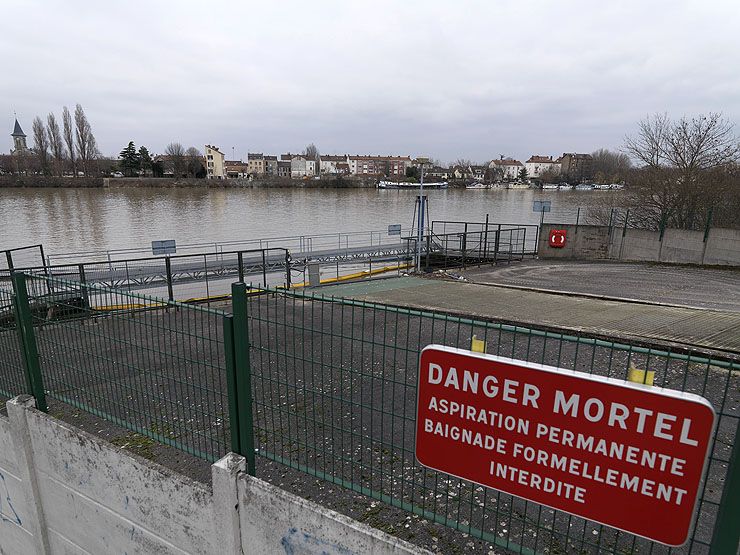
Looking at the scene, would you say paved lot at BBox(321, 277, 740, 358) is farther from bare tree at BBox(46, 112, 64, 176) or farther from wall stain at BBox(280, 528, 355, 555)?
bare tree at BBox(46, 112, 64, 176)

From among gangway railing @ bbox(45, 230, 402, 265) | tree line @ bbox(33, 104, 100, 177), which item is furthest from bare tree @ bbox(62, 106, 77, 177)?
gangway railing @ bbox(45, 230, 402, 265)

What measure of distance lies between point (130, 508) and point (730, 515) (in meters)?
3.68

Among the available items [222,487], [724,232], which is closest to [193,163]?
[724,232]

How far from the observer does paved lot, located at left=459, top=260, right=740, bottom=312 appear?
39.3 feet

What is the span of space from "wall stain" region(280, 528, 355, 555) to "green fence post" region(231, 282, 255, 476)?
19.8 inches

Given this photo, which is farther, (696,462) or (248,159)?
(248,159)

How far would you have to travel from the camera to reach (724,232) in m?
17.0

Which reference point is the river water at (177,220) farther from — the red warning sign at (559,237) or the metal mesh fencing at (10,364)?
the metal mesh fencing at (10,364)

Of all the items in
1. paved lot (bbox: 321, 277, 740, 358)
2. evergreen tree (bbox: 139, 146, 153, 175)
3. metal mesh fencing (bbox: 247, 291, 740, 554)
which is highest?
evergreen tree (bbox: 139, 146, 153, 175)

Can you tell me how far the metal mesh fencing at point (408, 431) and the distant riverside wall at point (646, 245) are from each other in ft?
45.9

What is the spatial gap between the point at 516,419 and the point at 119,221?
38.7 meters

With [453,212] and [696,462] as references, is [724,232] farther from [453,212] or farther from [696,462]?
[453,212]

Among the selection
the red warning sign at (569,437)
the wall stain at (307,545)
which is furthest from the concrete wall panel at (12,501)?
the red warning sign at (569,437)

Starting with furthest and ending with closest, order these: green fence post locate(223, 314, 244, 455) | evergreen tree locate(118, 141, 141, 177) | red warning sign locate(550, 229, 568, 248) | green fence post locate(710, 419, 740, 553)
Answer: evergreen tree locate(118, 141, 141, 177)
red warning sign locate(550, 229, 568, 248)
green fence post locate(223, 314, 244, 455)
green fence post locate(710, 419, 740, 553)
